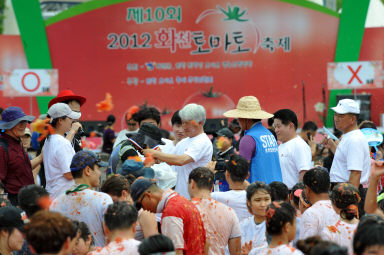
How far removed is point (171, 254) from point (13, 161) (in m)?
2.63

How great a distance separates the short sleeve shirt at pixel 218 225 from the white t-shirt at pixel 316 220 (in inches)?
18.5

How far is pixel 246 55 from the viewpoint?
13.5 metres

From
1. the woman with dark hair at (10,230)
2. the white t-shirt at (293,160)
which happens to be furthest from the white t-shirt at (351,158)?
the woman with dark hair at (10,230)

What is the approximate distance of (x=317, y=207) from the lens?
13.4 ft

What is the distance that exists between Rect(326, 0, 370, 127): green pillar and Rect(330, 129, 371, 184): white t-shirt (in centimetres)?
818

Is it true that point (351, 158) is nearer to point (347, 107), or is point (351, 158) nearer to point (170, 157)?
point (347, 107)

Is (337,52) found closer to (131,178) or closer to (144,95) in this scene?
(144,95)

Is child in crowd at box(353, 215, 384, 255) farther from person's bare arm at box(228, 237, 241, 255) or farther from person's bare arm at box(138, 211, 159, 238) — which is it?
person's bare arm at box(138, 211, 159, 238)

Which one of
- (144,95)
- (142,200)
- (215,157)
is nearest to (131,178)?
(142,200)

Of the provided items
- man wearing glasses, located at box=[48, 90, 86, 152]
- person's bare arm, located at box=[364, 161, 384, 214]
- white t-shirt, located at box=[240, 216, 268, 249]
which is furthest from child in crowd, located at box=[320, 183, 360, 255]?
man wearing glasses, located at box=[48, 90, 86, 152]

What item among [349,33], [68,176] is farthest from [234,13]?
[68,176]

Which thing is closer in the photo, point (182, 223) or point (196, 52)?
point (182, 223)

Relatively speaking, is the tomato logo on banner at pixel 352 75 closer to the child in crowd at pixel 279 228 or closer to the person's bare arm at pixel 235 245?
the person's bare arm at pixel 235 245

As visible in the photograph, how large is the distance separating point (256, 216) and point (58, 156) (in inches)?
69.3
